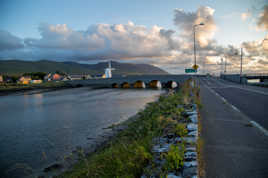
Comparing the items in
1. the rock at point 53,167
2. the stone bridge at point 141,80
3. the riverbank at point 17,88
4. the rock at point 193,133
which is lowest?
the rock at point 53,167

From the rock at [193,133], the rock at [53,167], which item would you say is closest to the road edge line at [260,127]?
the rock at [193,133]

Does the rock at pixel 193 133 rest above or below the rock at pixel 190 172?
above

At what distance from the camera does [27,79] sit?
10338 centimetres

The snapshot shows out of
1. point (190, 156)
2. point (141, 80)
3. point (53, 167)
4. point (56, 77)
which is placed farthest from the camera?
point (56, 77)

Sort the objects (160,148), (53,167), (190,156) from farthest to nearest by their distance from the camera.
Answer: (53,167) → (160,148) → (190,156)

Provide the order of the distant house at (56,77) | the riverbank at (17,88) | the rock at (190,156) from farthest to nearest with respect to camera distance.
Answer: the distant house at (56,77) < the riverbank at (17,88) < the rock at (190,156)

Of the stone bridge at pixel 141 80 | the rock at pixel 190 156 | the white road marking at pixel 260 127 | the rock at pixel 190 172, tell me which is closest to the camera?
the rock at pixel 190 172

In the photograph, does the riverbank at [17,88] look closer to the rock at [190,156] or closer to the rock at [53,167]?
the rock at [53,167]

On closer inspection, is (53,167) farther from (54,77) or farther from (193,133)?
(54,77)

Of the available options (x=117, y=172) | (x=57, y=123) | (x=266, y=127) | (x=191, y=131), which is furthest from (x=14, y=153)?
(x=266, y=127)

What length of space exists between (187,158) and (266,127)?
17.0ft

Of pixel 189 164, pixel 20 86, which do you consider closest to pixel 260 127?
pixel 189 164

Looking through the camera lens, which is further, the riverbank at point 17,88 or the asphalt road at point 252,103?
the riverbank at point 17,88

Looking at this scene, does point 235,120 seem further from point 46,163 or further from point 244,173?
point 46,163
